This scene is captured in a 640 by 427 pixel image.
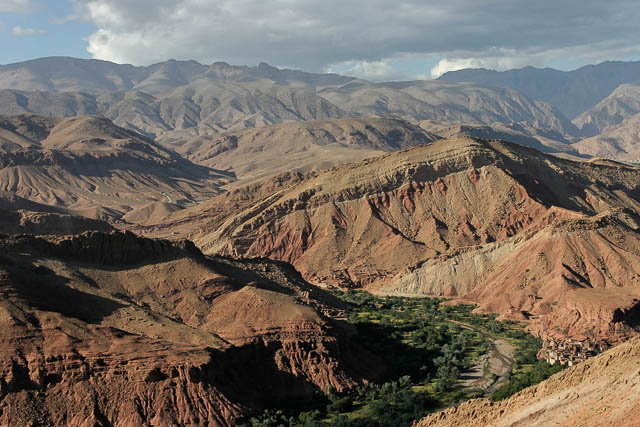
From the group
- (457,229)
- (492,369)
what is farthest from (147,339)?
(457,229)

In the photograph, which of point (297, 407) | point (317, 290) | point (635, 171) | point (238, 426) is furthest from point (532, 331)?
point (635, 171)

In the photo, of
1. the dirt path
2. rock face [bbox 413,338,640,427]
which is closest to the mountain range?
rock face [bbox 413,338,640,427]

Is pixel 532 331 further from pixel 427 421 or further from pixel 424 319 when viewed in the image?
pixel 427 421

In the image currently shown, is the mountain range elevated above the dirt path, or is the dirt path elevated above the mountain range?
the mountain range

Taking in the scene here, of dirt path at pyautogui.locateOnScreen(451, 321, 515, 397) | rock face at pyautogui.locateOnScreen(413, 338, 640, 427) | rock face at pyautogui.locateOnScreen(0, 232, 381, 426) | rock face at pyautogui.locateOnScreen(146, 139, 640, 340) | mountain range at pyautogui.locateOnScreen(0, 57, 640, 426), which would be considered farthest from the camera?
rock face at pyautogui.locateOnScreen(146, 139, 640, 340)

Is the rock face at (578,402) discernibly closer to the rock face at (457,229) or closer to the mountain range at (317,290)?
the mountain range at (317,290)

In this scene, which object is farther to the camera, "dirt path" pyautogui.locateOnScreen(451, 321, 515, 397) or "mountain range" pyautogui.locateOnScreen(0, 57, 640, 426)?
"dirt path" pyautogui.locateOnScreen(451, 321, 515, 397)

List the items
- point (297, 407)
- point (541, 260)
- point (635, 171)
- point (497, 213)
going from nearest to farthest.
→ point (297, 407)
point (541, 260)
point (497, 213)
point (635, 171)

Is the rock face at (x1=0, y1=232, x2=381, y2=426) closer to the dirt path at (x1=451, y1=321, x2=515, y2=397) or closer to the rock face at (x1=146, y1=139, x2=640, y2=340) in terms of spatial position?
the dirt path at (x1=451, y1=321, x2=515, y2=397)
